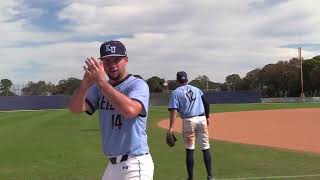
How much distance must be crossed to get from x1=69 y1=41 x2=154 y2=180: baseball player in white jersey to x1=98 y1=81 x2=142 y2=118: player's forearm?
0.26ft

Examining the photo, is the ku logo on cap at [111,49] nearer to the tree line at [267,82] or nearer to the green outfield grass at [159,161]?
the green outfield grass at [159,161]

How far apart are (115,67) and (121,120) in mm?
454

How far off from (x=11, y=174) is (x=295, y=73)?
94704 mm

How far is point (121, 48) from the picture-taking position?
445cm

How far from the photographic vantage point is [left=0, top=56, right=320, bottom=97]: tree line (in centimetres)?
9556

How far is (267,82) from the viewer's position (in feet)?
365

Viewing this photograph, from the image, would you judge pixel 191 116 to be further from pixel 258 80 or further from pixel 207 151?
pixel 258 80

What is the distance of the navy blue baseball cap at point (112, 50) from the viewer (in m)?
4.38

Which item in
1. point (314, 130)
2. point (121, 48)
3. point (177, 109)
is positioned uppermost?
point (121, 48)

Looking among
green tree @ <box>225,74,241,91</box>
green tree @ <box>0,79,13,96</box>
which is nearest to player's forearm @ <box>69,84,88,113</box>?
green tree @ <box>0,79,13,96</box>

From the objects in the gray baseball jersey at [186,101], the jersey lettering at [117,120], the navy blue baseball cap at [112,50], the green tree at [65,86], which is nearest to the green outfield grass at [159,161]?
the gray baseball jersey at [186,101]

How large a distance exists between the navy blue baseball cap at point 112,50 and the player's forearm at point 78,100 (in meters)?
0.36

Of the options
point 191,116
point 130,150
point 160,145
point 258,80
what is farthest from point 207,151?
point 258,80

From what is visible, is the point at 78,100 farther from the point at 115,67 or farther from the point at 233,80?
the point at 233,80
